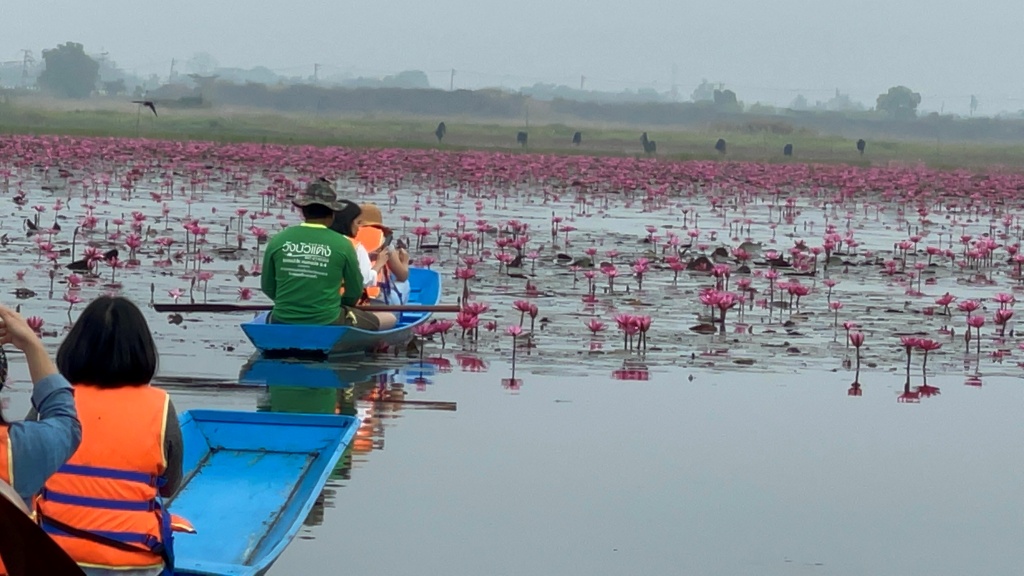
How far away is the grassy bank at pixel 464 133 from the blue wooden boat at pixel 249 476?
39374 millimetres

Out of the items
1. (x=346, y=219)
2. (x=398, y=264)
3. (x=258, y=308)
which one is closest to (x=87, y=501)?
(x=346, y=219)

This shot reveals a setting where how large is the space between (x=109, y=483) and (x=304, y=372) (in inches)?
206

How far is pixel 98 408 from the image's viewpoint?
14.5ft

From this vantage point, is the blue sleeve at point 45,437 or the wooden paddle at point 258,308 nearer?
the blue sleeve at point 45,437

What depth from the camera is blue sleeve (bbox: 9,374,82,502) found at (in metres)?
3.61

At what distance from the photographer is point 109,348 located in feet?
14.3

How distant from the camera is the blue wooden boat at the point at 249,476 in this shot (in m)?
5.93

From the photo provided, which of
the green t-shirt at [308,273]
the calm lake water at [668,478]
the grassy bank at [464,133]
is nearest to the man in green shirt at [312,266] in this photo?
the green t-shirt at [308,273]

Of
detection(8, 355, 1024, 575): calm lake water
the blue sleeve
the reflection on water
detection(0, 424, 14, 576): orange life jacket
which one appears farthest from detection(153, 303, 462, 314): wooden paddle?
detection(0, 424, 14, 576): orange life jacket

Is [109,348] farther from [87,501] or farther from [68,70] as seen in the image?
[68,70]

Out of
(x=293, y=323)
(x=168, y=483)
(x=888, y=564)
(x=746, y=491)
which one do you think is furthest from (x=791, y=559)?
(x=293, y=323)

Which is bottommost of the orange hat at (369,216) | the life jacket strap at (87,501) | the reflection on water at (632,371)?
the reflection on water at (632,371)

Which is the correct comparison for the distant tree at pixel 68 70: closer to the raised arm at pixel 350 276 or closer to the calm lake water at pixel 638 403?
the calm lake water at pixel 638 403

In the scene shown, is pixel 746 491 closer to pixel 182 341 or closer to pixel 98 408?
pixel 98 408
